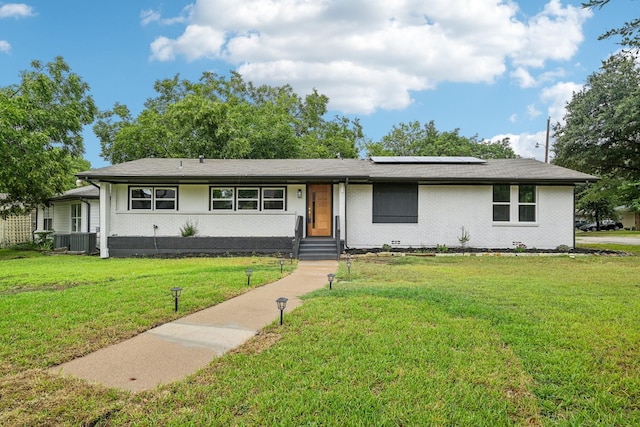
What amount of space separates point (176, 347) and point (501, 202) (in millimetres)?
13666

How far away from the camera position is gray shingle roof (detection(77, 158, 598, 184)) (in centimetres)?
1362

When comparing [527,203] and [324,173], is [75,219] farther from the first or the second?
A: [527,203]

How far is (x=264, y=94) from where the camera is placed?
122ft

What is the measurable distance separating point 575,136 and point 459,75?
7.50m

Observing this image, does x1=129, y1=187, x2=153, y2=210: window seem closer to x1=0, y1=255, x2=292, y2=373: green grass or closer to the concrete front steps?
x1=0, y1=255, x2=292, y2=373: green grass

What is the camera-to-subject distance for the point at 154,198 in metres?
14.6

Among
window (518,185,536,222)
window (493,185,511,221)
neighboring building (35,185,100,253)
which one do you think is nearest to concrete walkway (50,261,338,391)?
window (493,185,511,221)

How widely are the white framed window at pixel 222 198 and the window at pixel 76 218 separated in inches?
264

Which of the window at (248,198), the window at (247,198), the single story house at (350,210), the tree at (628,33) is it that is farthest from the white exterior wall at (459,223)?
the tree at (628,33)

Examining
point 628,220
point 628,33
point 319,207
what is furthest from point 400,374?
point 628,220

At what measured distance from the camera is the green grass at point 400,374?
2672 millimetres

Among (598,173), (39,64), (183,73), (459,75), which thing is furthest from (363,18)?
(183,73)

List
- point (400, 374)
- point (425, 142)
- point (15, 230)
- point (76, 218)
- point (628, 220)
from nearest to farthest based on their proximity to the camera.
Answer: point (400, 374) → point (76, 218) → point (15, 230) → point (425, 142) → point (628, 220)

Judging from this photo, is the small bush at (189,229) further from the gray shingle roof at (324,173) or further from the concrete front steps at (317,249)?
the concrete front steps at (317,249)
